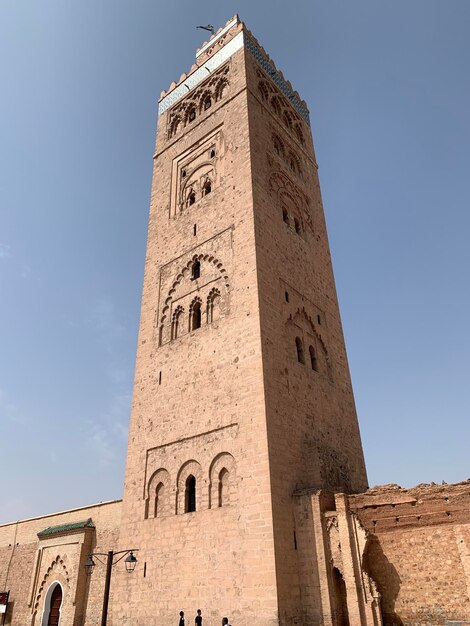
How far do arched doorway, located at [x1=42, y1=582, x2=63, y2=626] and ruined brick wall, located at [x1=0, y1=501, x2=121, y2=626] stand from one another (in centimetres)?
16

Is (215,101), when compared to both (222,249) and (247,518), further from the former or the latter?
(247,518)

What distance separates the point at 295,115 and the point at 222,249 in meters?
10.1

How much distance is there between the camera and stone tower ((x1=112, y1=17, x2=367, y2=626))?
10.1 m

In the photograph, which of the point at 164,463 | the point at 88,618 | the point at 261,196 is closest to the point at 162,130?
the point at 261,196

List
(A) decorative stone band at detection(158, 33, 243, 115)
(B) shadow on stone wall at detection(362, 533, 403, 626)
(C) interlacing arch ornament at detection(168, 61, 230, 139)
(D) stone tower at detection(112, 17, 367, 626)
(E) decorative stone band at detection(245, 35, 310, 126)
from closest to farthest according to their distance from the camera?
(B) shadow on stone wall at detection(362, 533, 403, 626) < (D) stone tower at detection(112, 17, 367, 626) < (C) interlacing arch ornament at detection(168, 61, 230, 139) < (A) decorative stone band at detection(158, 33, 243, 115) < (E) decorative stone band at detection(245, 35, 310, 126)

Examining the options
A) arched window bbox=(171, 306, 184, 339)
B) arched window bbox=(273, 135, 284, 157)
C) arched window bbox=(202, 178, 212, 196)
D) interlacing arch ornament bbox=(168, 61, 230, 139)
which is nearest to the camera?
arched window bbox=(171, 306, 184, 339)

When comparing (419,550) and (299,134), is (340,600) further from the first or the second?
(299,134)

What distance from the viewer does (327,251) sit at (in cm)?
1786

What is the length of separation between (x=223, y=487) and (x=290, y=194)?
10.4 meters

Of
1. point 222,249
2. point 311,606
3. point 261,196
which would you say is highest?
point 261,196

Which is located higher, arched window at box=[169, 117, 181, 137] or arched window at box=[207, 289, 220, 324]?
arched window at box=[169, 117, 181, 137]

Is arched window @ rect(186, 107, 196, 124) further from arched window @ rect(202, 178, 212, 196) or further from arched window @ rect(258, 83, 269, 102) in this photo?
arched window @ rect(202, 178, 212, 196)

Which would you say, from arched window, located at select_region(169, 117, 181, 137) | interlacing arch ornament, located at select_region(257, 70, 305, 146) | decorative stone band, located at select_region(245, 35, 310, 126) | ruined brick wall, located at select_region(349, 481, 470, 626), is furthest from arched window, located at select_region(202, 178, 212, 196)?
ruined brick wall, located at select_region(349, 481, 470, 626)

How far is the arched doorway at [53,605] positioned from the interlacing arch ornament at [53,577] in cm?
22
